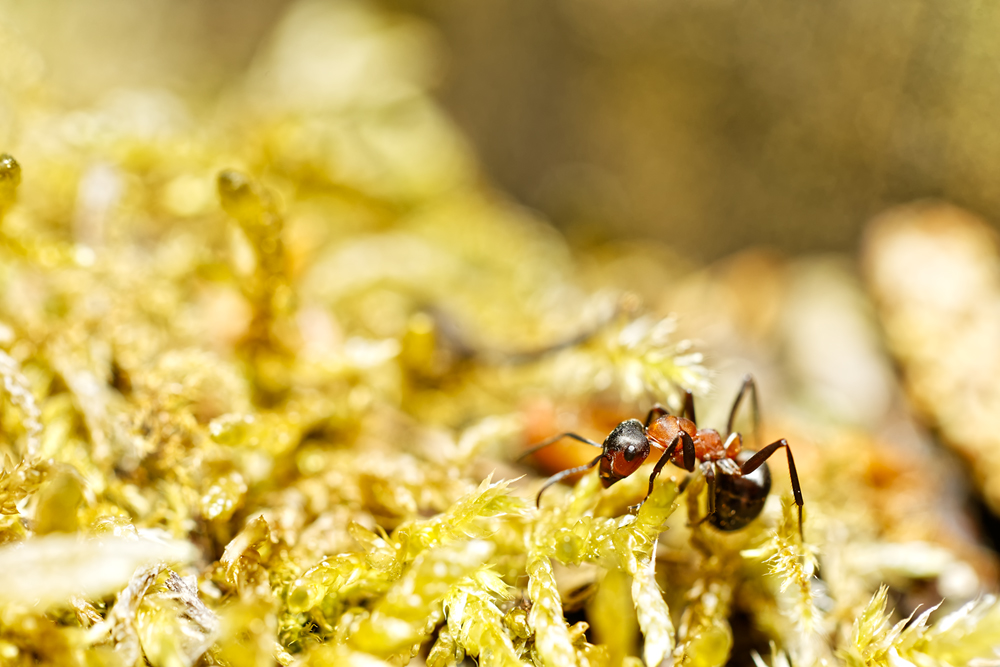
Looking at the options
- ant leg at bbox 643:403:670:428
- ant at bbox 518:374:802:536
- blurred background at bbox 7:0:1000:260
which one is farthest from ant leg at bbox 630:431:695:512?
blurred background at bbox 7:0:1000:260

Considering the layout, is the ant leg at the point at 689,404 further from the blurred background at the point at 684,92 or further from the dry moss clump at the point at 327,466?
the blurred background at the point at 684,92

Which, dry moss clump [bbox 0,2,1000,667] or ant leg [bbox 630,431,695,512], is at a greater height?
ant leg [bbox 630,431,695,512]

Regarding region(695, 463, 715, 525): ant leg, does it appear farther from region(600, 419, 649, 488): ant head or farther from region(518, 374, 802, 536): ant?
region(600, 419, 649, 488): ant head

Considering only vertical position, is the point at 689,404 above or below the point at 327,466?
above

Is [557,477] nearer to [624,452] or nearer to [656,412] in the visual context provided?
[624,452]

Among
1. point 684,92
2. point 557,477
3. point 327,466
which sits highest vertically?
point 684,92

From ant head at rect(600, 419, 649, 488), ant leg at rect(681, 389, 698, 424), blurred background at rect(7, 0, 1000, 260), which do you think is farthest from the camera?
blurred background at rect(7, 0, 1000, 260)

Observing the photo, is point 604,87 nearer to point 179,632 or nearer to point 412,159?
point 412,159

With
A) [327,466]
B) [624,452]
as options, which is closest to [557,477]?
[624,452]
